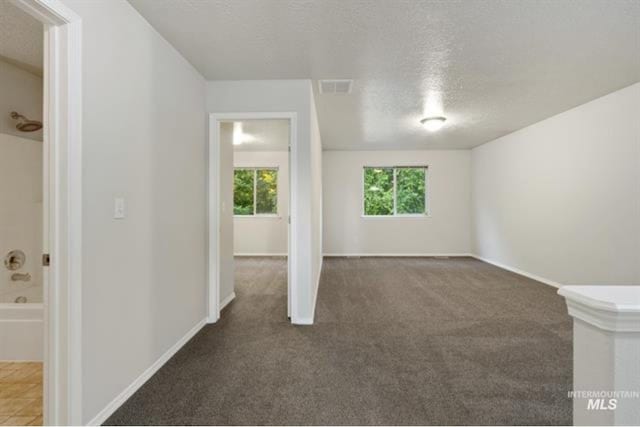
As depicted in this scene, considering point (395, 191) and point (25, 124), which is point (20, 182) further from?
point (395, 191)

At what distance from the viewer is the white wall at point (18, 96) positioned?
2.62 m

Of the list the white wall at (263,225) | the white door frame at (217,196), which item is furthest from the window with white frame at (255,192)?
the white door frame at (217,196)

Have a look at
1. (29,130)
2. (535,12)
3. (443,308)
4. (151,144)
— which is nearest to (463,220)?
(443,308)

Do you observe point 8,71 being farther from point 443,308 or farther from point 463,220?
point 463,220

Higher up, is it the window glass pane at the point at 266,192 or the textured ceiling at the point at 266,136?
the textured ceiling at the point at 266,136

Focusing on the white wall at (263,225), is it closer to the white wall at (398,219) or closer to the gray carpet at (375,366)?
the white wall at (398,219)

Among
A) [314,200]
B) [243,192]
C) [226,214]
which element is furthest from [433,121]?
[243,192]

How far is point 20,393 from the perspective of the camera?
194cm

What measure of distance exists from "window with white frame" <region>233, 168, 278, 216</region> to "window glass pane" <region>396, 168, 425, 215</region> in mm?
2901

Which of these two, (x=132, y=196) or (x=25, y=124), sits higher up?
(x=25, y=124)

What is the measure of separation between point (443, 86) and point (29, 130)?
13.1 feet

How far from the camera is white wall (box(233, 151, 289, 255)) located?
7301 millimetres

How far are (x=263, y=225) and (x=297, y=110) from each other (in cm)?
457

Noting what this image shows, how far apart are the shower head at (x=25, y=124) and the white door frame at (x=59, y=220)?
181 centimetres
